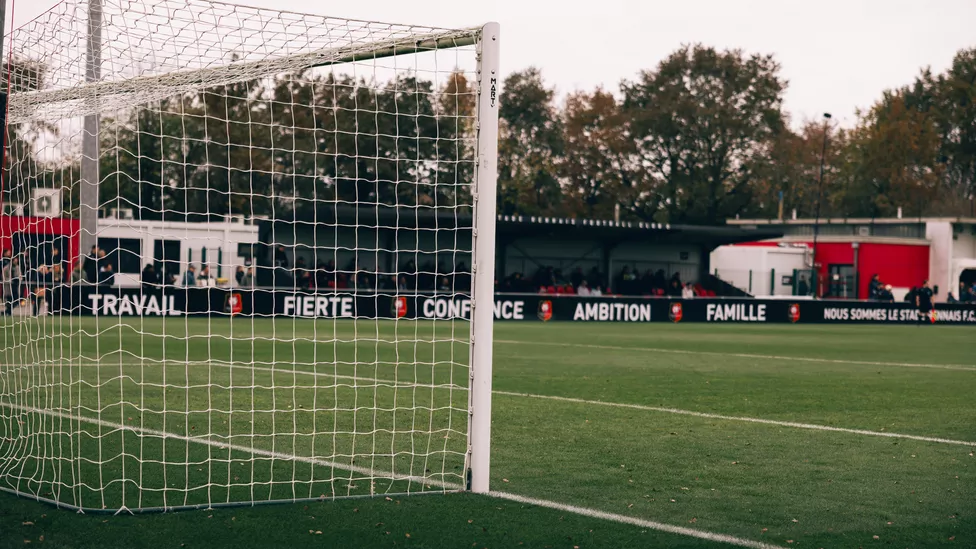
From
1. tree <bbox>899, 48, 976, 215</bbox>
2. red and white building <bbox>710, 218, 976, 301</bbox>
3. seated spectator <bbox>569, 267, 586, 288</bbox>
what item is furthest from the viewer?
tree <bbox>899, 48, 976, 215</bbox>

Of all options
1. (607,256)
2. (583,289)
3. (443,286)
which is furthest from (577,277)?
(443,286)

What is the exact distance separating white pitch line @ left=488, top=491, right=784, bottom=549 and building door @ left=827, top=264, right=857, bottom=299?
46.9m

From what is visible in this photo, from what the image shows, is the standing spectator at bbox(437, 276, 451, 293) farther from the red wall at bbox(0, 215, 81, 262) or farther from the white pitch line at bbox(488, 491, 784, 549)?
the white pitch line at bbox(488, 491, 784, 549)

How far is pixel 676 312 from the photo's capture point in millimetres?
31172

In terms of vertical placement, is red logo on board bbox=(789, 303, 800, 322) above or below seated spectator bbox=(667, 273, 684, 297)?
below

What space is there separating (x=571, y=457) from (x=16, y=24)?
4697 mm

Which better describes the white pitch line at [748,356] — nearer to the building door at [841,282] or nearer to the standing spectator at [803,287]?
the standing spectator at [803,287]

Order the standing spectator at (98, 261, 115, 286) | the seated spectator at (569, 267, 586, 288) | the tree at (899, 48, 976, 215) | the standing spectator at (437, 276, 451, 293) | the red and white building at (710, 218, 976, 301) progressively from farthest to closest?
the tree at (899, 48, 976, 215) → the red and white building at (710, 218, 976, 301) → the seated spectator at (569, 267, 586, 288) → the standing spectator at (437, 276, 451, 293) → the standing spectator at (98, 261, 115, 286)

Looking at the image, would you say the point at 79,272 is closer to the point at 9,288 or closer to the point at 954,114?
→ the point at 9,288

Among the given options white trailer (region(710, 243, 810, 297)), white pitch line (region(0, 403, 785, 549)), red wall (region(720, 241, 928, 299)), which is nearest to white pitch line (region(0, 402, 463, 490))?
white pitch line (region(0, 403, 785, 549))

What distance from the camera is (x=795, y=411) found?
33.8 feet

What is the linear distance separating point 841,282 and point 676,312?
882 inches

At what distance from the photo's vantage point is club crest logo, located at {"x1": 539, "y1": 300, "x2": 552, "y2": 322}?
97.5 feet

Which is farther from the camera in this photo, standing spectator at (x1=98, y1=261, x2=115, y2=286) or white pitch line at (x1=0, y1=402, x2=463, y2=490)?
standing spectator at (x1=98, y1=261, x2=115, y2=286)
